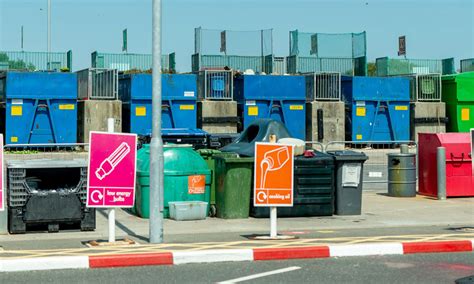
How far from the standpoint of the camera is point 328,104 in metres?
30.4

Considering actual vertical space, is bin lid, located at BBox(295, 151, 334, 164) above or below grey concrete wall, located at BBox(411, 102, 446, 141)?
below

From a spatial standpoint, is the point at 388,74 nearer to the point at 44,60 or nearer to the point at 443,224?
the point at 44,60

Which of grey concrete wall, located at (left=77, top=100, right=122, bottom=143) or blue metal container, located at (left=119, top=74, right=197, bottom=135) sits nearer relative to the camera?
blue metal container, located at (left=119, top=74, right=197, bottom=135)

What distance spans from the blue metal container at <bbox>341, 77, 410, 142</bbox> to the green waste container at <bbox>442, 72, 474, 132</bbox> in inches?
72.8

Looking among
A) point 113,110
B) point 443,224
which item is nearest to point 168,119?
point 113,110

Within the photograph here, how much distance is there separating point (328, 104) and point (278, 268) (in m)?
21.5

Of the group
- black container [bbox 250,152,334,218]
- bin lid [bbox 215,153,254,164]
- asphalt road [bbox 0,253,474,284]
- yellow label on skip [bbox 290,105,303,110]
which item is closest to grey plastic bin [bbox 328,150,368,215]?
black container [bbox 250,152,334,218]

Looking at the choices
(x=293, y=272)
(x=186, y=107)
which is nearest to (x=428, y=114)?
(x=186, y=107)

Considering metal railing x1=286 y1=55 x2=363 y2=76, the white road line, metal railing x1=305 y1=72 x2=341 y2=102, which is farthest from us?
metal railing x1=286 y1=55 x2=363 y2=76

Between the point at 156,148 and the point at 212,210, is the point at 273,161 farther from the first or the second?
the point at 212,210

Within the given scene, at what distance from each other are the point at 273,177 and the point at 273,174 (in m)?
0.05

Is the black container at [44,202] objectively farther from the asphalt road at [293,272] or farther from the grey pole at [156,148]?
the asphalt road at [293,272]

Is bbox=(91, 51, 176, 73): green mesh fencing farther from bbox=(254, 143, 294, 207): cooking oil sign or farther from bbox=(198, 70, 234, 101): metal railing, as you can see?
bbox=(254, 143, 294, 207): cooking oil sign

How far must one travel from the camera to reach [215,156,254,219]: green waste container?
13.5 meters
